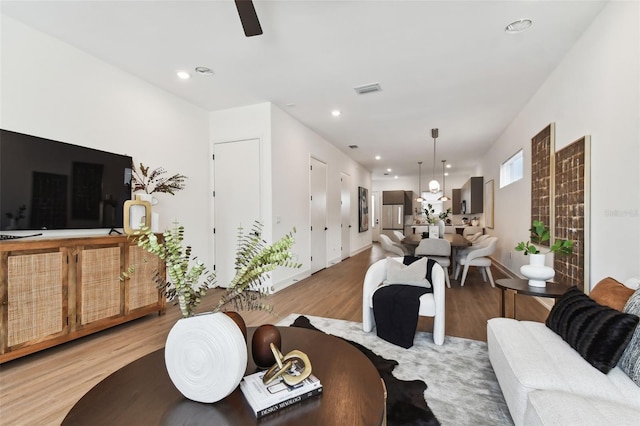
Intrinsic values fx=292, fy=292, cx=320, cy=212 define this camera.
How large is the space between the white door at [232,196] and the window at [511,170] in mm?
4597

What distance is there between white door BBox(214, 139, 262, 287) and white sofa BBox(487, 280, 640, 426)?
3668mm

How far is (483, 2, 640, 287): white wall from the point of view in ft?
7.01

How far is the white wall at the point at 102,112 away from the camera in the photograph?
8.77ft

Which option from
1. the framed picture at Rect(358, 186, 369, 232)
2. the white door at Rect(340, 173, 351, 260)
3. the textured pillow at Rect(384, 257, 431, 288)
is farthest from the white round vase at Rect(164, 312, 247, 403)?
the framed picture at Rect(358, 186, 369, 232)

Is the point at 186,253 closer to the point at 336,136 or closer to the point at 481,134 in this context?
the point at 336,136

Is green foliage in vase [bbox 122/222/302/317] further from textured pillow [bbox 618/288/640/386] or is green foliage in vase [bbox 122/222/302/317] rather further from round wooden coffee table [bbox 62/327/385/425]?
textured pillow [bbox 618/288/640/386]

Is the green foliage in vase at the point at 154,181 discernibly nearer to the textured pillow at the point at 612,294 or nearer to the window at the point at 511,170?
the textured pillow at the point at 612,294

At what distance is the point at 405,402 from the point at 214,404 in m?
1.31

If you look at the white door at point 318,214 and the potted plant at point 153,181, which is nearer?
the potted plant at point 153,181

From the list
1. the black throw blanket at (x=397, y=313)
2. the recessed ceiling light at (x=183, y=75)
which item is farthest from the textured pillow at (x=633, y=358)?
the recessed ceiling light at (x=183, y=75)

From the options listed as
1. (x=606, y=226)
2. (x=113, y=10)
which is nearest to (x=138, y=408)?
(x=113, y=10)

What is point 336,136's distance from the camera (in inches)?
254

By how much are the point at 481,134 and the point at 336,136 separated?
10.4 feet

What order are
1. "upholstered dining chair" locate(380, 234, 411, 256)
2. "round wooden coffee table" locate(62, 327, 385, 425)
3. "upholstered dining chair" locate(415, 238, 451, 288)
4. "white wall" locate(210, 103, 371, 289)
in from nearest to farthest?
"round wooden coffee table" locate(62, 327, 385, 425) < "white wall" locate(210, 103, 371, 289) < "upholstered dining chair" locate(415, 238, 451, 288) < "upholstered dining chair" locate(380, 234, 411, 256)
